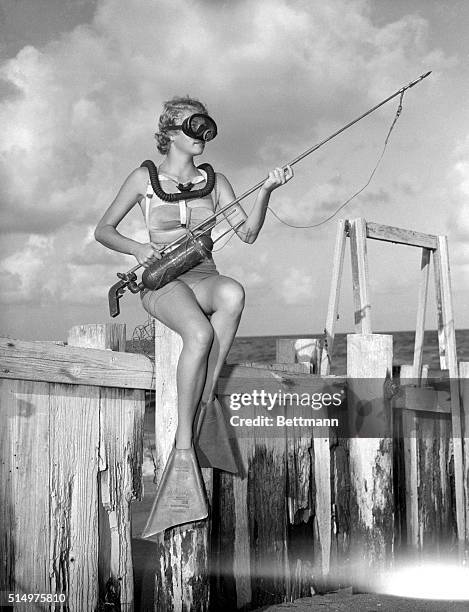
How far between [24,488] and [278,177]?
6.57 feet

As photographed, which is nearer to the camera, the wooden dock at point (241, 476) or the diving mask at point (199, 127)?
the wooden dock at point (241, 476)

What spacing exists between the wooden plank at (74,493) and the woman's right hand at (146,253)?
0.70 metres

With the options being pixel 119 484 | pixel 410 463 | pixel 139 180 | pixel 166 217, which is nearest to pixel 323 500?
pixel 410 463

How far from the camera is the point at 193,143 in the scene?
4516 millimetres

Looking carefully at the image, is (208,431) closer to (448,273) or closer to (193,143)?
(193,143)

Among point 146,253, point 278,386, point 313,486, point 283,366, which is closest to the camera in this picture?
point 146,253

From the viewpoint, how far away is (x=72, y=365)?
4.10 metres

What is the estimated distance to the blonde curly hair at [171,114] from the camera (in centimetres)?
455

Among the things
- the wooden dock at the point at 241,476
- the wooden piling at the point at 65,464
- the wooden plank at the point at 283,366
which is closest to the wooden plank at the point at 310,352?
the wooden dock at the point at 241,476

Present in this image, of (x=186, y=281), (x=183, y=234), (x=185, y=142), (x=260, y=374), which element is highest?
(x=185, y=142)

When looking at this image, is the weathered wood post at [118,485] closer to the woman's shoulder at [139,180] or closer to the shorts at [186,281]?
the shorts at [186,281]

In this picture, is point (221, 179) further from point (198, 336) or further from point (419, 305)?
point (419, 305)

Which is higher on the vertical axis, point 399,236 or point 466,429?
point 399,236

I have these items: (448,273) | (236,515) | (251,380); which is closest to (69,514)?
(236,515)
